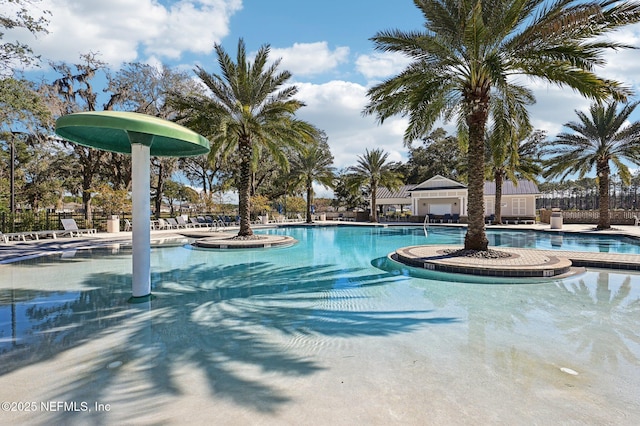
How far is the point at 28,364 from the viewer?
385cm

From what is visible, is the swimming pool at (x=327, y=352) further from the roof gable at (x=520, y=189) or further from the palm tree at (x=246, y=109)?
the roof gable at (x=520, y=189)

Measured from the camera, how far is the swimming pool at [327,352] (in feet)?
9.75

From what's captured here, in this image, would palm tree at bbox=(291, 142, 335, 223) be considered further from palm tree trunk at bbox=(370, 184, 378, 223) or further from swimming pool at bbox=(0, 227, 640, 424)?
swimming pool at bbox=(0, 227, 640, 424)

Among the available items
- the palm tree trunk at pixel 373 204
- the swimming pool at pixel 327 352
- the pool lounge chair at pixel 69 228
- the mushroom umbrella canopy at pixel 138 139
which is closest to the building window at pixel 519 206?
the palm tree trunk at pixel 373 204

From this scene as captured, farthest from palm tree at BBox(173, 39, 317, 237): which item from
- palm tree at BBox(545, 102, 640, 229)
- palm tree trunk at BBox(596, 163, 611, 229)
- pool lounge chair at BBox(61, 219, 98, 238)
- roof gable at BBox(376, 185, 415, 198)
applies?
roof gable at BBox(376, 185, 415, 198)

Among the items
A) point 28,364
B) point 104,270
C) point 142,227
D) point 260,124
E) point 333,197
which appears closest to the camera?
point 28,364

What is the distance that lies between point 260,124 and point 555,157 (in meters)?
20.3

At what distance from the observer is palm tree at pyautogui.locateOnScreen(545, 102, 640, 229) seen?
20.9 meters

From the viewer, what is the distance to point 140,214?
21.4 feet

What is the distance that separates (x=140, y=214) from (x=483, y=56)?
10.1m

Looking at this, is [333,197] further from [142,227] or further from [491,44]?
[142,227]

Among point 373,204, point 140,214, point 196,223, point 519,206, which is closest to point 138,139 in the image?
point 140,214

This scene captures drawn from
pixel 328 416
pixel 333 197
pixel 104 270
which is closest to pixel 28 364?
pixel 328 416

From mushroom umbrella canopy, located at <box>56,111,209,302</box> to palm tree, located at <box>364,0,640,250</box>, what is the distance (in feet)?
23.6
